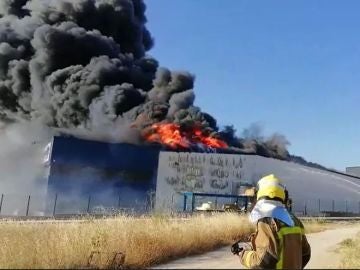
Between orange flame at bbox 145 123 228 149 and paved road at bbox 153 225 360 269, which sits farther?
orange flame at bbox 145 123 228 149

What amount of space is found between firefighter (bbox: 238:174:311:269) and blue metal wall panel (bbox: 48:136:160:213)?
3404cm

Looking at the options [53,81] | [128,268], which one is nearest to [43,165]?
[53,81]

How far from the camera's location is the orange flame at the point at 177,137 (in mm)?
43031

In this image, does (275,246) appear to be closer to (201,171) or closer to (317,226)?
(317,226)

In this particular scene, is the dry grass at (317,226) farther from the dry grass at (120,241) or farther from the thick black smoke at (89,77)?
the thick black smoke at (89,77)

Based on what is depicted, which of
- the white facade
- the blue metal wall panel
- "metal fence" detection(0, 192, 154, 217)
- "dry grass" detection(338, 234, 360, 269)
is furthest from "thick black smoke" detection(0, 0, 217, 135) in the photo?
"dry grass" detection(338, 234, 360, 269)

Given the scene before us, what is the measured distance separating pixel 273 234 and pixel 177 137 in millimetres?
40633

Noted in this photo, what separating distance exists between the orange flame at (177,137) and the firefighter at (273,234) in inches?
1513

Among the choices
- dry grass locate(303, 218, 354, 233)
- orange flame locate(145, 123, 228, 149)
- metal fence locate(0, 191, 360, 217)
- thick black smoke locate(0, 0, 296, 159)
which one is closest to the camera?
dry grass locate(303, 218, 354, 233)

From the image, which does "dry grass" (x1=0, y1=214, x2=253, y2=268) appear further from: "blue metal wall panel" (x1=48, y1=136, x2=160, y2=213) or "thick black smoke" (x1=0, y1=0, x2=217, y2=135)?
"thick black smoke" (x1=0, y1=0, x2=217, y2=135)

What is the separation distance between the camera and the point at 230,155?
4169 cm

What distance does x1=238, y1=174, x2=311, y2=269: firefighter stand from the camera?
10.2 ft

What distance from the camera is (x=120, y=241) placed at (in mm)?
8617

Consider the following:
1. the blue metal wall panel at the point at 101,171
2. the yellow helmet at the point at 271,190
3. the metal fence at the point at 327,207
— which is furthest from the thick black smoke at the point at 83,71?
the yellow helmet at the point at 271,190
